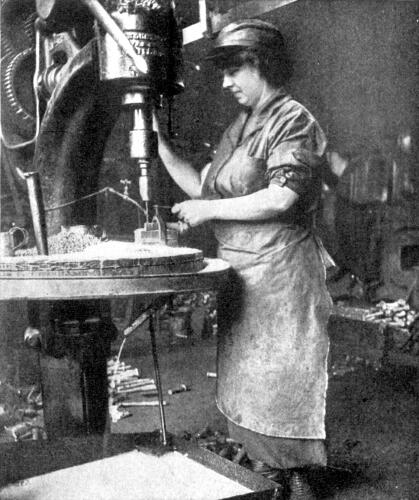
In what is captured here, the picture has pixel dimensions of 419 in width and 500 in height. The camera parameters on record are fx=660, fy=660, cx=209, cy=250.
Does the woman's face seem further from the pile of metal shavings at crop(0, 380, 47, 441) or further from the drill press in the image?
the pile of metal shavings at crop(0, 380, 47, 441)

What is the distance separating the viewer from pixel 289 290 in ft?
8.88

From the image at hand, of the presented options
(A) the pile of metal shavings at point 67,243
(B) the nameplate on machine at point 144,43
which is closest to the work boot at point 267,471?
(A) the pile of metal shavings at point 67,243

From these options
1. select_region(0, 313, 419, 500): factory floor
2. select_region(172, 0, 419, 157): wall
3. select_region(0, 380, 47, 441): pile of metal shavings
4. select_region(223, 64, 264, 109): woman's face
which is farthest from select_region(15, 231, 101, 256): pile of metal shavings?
select_region(172, 0, 419, 157): wall

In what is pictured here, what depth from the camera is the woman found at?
2660 mm

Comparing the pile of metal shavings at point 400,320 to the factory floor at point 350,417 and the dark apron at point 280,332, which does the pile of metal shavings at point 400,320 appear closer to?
the factory floor at point 350,417

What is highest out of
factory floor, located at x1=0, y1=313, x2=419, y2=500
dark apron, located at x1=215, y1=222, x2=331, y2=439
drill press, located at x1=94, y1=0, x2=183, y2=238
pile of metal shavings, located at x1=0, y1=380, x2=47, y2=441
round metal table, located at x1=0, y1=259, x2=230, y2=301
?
drill press, located at x1=94, y1=0, x2=183, y2=238

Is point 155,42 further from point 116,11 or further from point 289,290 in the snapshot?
point 289,290

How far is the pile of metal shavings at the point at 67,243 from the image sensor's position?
2.29m

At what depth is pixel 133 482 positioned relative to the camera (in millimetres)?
2088

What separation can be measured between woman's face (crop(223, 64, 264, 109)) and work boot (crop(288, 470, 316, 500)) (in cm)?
160

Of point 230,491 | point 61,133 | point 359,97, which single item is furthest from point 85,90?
point 359,97

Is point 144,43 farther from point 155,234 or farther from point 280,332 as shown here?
point 280,332

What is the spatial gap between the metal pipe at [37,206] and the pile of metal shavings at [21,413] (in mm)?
1810

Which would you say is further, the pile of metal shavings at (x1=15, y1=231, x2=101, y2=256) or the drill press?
the pile of metal shavings at (x1=15, y1=231, x2=101, y2=256)
